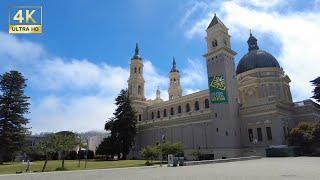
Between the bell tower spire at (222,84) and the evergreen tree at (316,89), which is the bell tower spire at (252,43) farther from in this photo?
the evergreen tree at (316,89)

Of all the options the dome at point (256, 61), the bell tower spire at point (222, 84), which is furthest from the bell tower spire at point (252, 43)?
the bell tower spire at point (222, 84)

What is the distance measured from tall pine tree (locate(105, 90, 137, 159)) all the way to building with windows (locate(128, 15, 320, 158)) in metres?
6.45

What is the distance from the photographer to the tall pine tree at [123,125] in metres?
63.8

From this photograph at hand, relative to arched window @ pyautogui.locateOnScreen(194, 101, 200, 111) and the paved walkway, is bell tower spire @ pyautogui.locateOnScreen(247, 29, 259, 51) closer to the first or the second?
arched window @ pyautogui.locateOnScreen(194, 101, 200, 111)

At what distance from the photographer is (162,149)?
41.8 meters

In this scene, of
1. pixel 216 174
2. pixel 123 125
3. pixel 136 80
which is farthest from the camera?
pixel 136 80

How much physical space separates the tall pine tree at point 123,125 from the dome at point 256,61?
A: 2631 cm

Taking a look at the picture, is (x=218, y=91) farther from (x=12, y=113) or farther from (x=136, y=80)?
(x=12, y=113)

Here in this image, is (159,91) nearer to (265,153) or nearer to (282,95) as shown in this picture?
(282,95)

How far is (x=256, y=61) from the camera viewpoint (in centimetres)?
6388

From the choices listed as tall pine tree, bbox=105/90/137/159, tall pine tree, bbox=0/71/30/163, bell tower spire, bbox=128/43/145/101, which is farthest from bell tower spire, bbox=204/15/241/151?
tall pine tree, bbox=0/71/30/163

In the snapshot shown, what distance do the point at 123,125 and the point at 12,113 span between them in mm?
21957

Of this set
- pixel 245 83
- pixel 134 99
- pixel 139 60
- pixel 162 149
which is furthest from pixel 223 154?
pixel 139 60

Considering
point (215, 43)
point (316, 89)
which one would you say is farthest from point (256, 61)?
point (316, 89)
